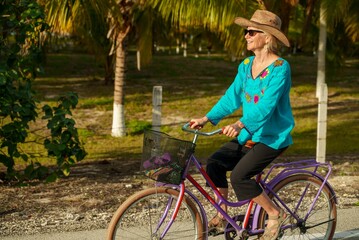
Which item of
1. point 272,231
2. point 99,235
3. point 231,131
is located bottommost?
point 99,235

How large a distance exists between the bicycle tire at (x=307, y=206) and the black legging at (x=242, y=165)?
0.32m

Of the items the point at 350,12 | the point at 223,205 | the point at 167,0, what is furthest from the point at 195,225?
the point at 350,12

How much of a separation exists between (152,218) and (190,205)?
292 mm

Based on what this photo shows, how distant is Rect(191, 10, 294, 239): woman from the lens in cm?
415

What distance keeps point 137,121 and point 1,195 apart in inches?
428

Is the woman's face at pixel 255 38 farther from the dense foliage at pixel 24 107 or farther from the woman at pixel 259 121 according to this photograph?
the dense foliage at pixel 24 107

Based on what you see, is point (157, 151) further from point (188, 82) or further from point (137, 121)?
point (188, 82)

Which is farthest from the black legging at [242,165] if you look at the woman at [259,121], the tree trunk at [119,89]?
the tree trunk at [119,89]

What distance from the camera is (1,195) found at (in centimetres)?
682

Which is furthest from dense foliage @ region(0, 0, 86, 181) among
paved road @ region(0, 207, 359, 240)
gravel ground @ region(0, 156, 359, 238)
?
paved road @ region(0, 207, 359, 240)

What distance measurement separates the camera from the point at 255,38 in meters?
4.27

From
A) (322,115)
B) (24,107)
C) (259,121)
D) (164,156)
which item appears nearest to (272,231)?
(259,121)

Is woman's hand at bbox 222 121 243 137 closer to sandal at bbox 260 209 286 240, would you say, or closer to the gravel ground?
sandal at bbox 260 209 286 240

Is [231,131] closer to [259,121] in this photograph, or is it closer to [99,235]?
[259,121]
